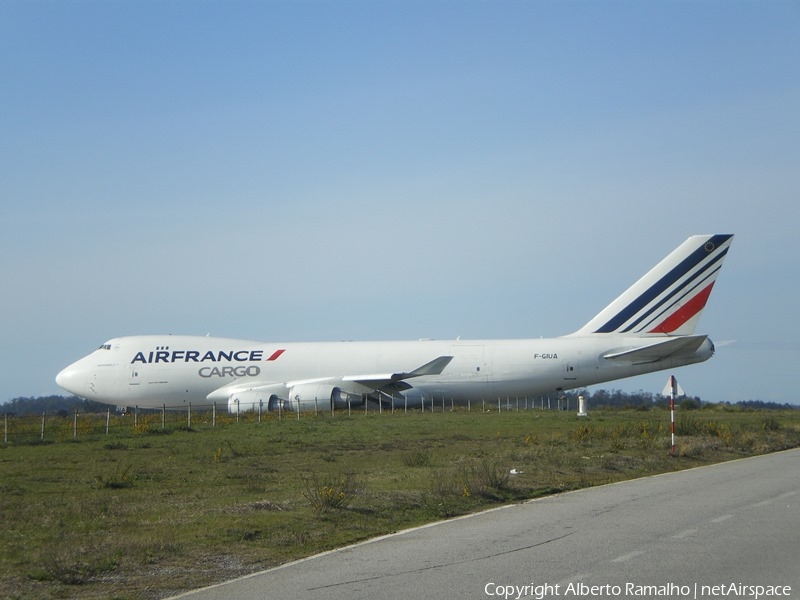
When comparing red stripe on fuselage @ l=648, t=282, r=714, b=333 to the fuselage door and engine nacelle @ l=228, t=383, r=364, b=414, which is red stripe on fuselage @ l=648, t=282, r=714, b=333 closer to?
the fuselage door

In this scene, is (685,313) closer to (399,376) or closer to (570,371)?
(570,371)

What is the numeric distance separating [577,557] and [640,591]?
167 centimetres

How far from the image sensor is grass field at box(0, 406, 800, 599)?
10.4m

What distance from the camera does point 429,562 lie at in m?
9.74

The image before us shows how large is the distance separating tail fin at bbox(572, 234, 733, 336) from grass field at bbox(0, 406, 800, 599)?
10914mm

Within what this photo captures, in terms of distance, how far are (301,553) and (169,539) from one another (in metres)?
1.77

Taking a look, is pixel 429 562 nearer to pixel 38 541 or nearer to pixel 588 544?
pixel 588 544

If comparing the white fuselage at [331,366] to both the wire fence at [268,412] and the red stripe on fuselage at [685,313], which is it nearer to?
the wire fence at [268,412]

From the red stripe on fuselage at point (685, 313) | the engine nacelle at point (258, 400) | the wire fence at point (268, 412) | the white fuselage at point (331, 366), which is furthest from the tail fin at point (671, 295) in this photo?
the engine nacelle at point (258, 400)

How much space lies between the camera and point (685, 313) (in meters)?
43.3

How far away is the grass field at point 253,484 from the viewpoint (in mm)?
10375

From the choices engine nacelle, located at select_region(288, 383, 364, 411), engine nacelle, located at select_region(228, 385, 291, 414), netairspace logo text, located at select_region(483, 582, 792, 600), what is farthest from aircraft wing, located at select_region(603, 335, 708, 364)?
netairspace logo text, located at select_region(483, 582, 792, 600)

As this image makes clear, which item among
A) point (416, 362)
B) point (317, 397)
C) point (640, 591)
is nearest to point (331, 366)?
point (317, 397)

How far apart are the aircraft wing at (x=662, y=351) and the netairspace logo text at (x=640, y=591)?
33.3m
